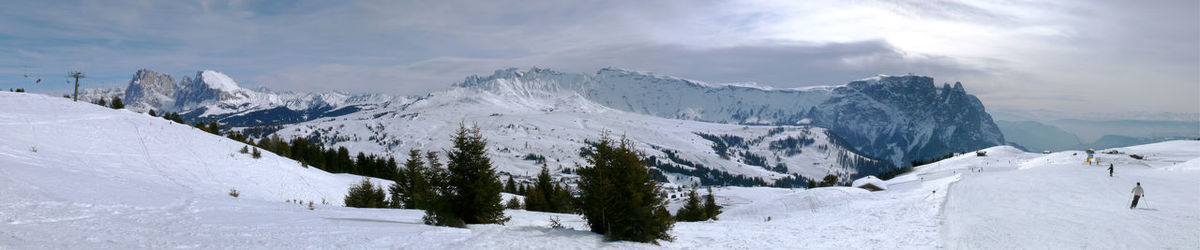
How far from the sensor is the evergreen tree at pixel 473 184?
1973 cm

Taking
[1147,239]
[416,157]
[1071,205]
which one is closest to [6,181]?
[416,157]

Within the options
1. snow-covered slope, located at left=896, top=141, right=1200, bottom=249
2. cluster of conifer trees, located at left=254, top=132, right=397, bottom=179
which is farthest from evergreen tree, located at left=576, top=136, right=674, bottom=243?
cluster of conifer trees, located at left=254, top=132, right=397, bottom=179

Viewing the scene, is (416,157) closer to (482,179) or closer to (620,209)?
(482,179)

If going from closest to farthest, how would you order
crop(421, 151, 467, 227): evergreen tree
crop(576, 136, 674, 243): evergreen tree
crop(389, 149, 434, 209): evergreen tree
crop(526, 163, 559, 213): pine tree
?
crop(576, 136, 674, 243): evergreen tree < crop(421, 151, 467, 227): evergreen tree < crop(389, 149, 434, 209): evergreen tree < crop(526, 163, 559, 213): pine tree

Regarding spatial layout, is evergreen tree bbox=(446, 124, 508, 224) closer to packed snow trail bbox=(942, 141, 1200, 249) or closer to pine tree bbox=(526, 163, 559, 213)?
packed snow trail bbox=(942, 141, 1200, 249)

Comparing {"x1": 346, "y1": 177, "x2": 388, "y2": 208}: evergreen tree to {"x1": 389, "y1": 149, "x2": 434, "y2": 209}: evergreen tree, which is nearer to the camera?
{"x1": 346, "y1": 177, "x2": 388, "y2": 208}: evergreen tree

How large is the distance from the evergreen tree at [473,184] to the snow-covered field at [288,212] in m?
1.16

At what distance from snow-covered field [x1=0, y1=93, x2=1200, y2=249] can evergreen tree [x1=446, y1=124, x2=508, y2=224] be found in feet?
3.80

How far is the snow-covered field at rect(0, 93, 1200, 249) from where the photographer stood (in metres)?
13.0

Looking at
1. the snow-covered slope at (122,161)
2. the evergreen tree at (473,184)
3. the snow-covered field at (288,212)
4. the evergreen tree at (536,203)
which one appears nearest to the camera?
the snow-covered field at (288,212)

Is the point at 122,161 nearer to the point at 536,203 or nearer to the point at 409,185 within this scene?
the point at 409,185

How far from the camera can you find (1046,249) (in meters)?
18.4

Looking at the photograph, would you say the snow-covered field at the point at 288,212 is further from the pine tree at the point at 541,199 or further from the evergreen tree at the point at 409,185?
the pine tree at the point at 541,199

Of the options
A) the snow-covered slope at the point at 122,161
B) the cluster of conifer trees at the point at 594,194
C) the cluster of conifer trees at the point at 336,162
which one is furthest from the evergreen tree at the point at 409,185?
the cluster of conifer trees at the point at 336,162
